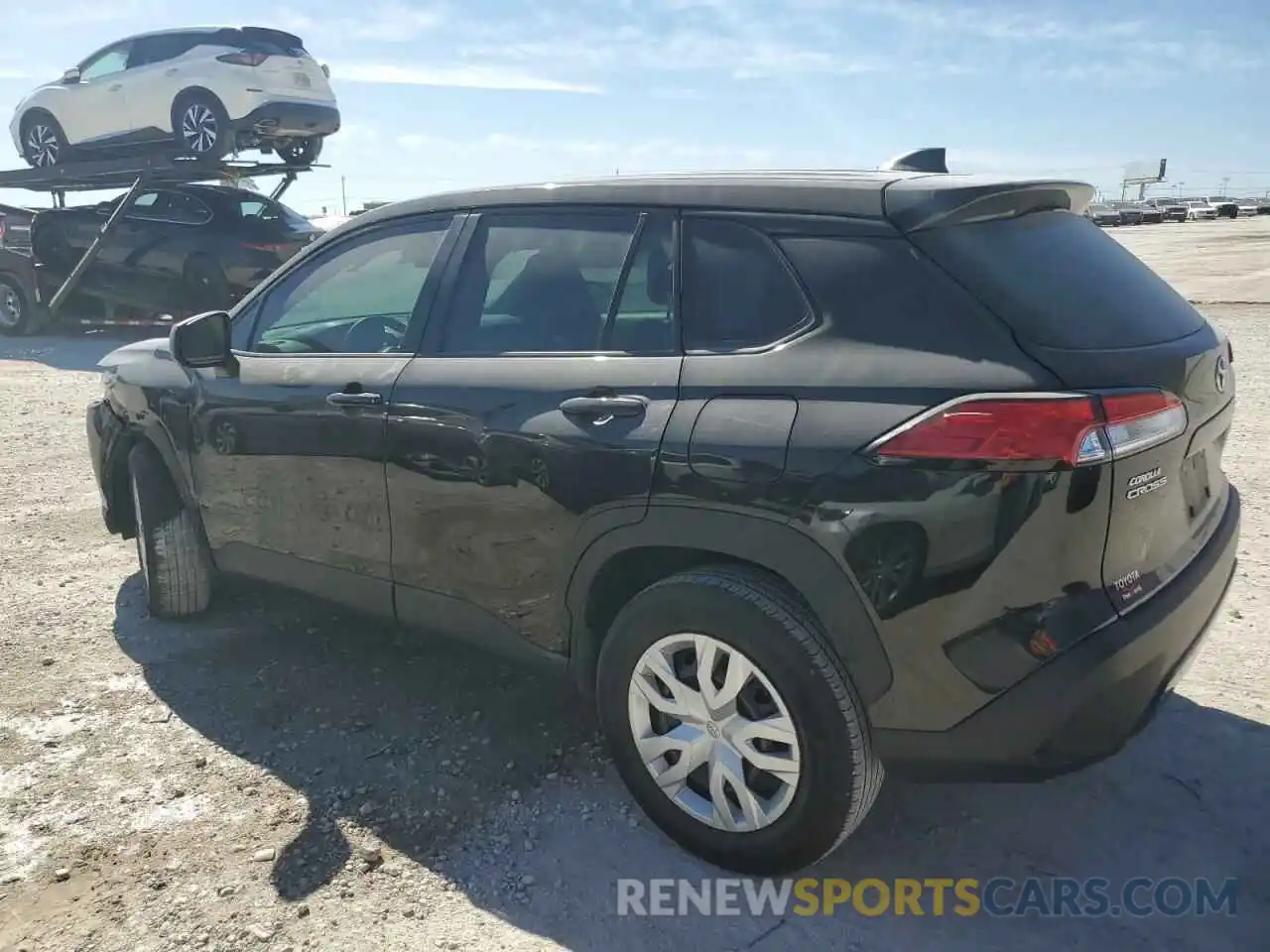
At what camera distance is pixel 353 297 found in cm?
351

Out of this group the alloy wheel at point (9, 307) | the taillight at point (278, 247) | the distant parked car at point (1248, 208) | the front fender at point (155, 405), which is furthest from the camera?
the distant parked car at point (1248, 208)

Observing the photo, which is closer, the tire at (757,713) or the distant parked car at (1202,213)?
the tire at (757,713)

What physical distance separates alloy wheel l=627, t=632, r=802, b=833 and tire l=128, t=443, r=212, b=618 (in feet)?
7.52

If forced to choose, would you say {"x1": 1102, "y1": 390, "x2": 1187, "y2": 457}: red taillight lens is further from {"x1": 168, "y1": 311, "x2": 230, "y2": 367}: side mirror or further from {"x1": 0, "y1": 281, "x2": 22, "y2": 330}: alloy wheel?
{"x1": 0, "y1": 281, "x2": 22, "y2": 330}: alloy wheel

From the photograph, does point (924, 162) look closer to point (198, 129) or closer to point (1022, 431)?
point (1022, 431)

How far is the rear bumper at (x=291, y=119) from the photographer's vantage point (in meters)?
11.8

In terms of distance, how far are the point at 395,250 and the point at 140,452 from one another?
1.64 metres

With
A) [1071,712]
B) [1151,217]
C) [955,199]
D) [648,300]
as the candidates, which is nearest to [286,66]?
[648,300]

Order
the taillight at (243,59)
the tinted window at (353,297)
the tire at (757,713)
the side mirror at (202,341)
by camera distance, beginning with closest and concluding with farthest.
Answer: the tire at (757,713) < the tinted window at (353,297) < the side mirror at (202,341) < the taillight at (243,59)

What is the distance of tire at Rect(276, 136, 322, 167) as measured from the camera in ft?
43.1

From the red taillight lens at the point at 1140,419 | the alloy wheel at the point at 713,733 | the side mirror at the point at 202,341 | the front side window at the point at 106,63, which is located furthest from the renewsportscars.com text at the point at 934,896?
the front side window at the point at 106,63

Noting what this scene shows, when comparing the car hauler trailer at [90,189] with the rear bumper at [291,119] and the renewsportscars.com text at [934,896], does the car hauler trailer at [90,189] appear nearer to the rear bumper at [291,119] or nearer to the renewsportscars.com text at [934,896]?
the rear bumper at [291,119]

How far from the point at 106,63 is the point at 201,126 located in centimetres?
211

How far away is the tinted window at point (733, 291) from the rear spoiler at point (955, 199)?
0.98 feet
